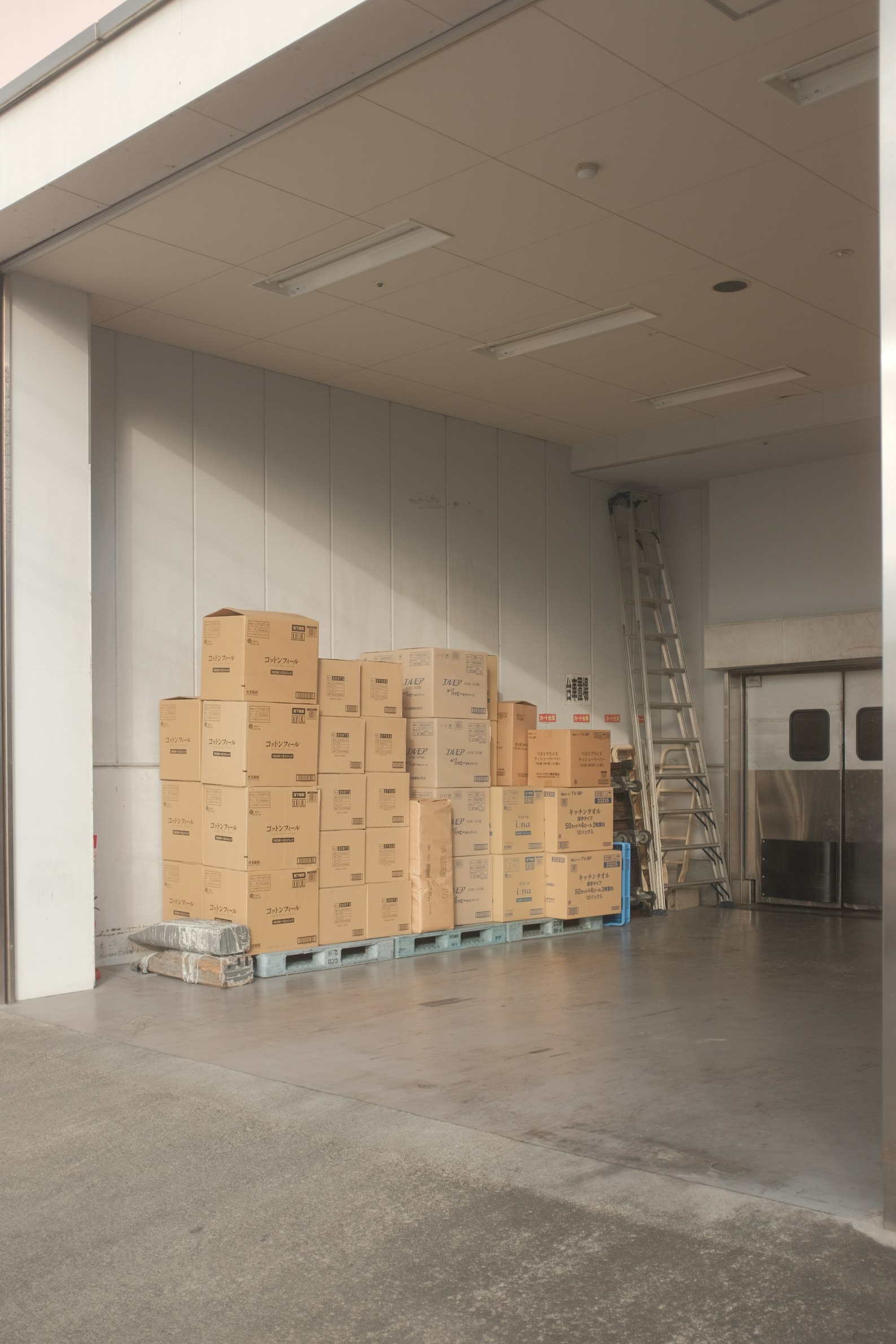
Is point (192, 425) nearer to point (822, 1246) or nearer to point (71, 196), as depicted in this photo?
point (71, 196)

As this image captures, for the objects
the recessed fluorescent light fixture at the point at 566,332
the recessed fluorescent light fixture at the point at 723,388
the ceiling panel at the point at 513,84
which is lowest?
the recessed fluorescent light fixture at the point at 723,388

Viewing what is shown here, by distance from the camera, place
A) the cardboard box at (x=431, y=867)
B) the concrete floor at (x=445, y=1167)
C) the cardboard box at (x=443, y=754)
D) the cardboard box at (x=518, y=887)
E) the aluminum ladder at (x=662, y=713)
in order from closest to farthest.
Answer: the concrete floor at (x=445, y=1167) → the cardboard box at (x=431, y=867) → the cardboard box at (x=443, y=754) → the cardboard box at (x=518, y=887) → the aluminum ladder at (x=662, y=713)

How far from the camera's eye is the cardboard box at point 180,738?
24.6 ft

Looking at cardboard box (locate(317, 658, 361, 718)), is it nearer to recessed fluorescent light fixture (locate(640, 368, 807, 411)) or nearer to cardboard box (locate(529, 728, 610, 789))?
cardboard box (locate(529, 728, 610, 789))

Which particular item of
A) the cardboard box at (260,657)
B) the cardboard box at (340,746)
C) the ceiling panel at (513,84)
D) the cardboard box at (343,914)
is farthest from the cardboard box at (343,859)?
the ceiling panel at (513,84)

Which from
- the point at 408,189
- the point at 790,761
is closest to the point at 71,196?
the point at 408,189

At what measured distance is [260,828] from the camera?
7129 millimetres

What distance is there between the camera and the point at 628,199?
6.01 meters

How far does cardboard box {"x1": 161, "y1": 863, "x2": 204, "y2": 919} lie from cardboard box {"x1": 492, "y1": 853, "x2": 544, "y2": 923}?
2.16 meters

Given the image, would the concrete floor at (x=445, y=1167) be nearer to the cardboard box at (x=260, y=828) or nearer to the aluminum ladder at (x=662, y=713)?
the cardboard box at (x=260, y=828)

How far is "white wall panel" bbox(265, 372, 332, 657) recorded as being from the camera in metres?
8.57

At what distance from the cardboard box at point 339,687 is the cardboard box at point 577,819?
1.85 meters

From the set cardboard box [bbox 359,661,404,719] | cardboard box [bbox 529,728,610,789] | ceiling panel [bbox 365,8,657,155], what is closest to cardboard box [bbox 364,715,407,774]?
cardboard box [bbox 359,661,404,719]

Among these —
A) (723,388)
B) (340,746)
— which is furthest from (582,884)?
(723,388)
